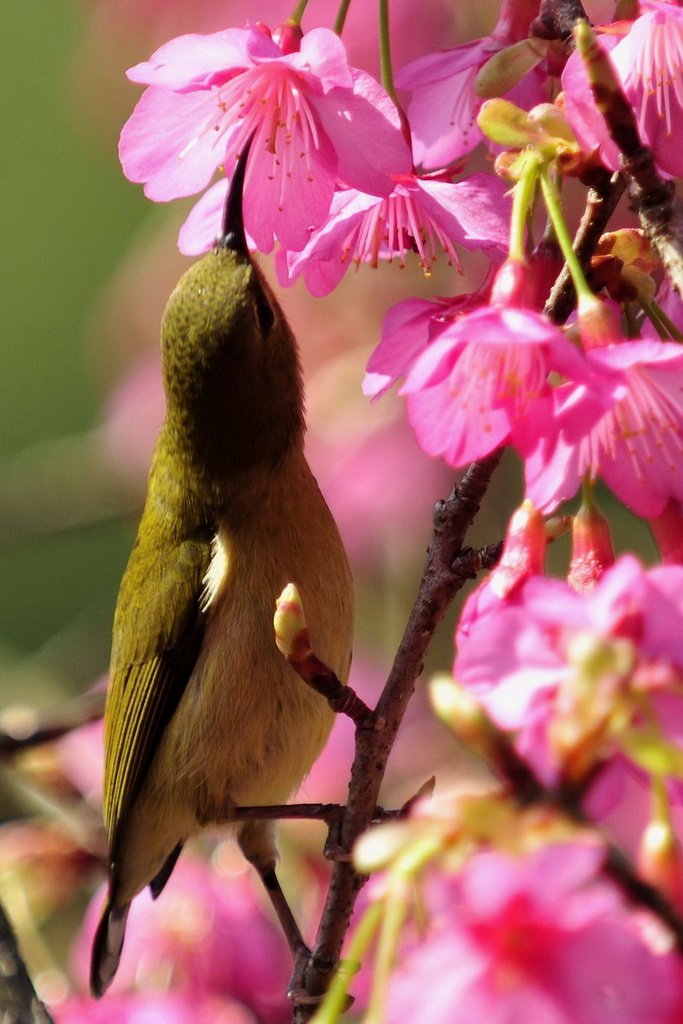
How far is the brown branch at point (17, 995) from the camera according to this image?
1.71 meters

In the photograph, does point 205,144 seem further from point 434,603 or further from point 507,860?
→ point 507,860

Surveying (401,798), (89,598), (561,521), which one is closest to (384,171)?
(561,521)

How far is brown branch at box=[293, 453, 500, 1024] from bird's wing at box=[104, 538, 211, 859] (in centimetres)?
76

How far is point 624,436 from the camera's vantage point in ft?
3.92

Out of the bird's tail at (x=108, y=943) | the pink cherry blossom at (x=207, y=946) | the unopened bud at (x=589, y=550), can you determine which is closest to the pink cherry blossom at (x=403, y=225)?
the unopened bud at (x=589, y=550)

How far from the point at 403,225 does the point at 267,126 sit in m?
0.22

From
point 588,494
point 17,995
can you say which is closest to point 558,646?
point 588,494

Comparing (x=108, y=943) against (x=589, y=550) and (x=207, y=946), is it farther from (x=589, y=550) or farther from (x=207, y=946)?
(x=589, y=550)

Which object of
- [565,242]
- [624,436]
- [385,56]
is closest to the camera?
[565,242]

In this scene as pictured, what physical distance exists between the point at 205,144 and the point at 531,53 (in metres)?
0.45

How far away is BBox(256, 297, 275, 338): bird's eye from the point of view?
7.27ft

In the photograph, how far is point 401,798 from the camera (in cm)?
266

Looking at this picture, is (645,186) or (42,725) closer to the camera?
(645,186)

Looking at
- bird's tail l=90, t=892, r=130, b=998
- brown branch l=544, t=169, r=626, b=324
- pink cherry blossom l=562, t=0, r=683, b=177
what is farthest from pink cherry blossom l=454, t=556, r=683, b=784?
bird's tail l=90, t=892, r=130, b=998
